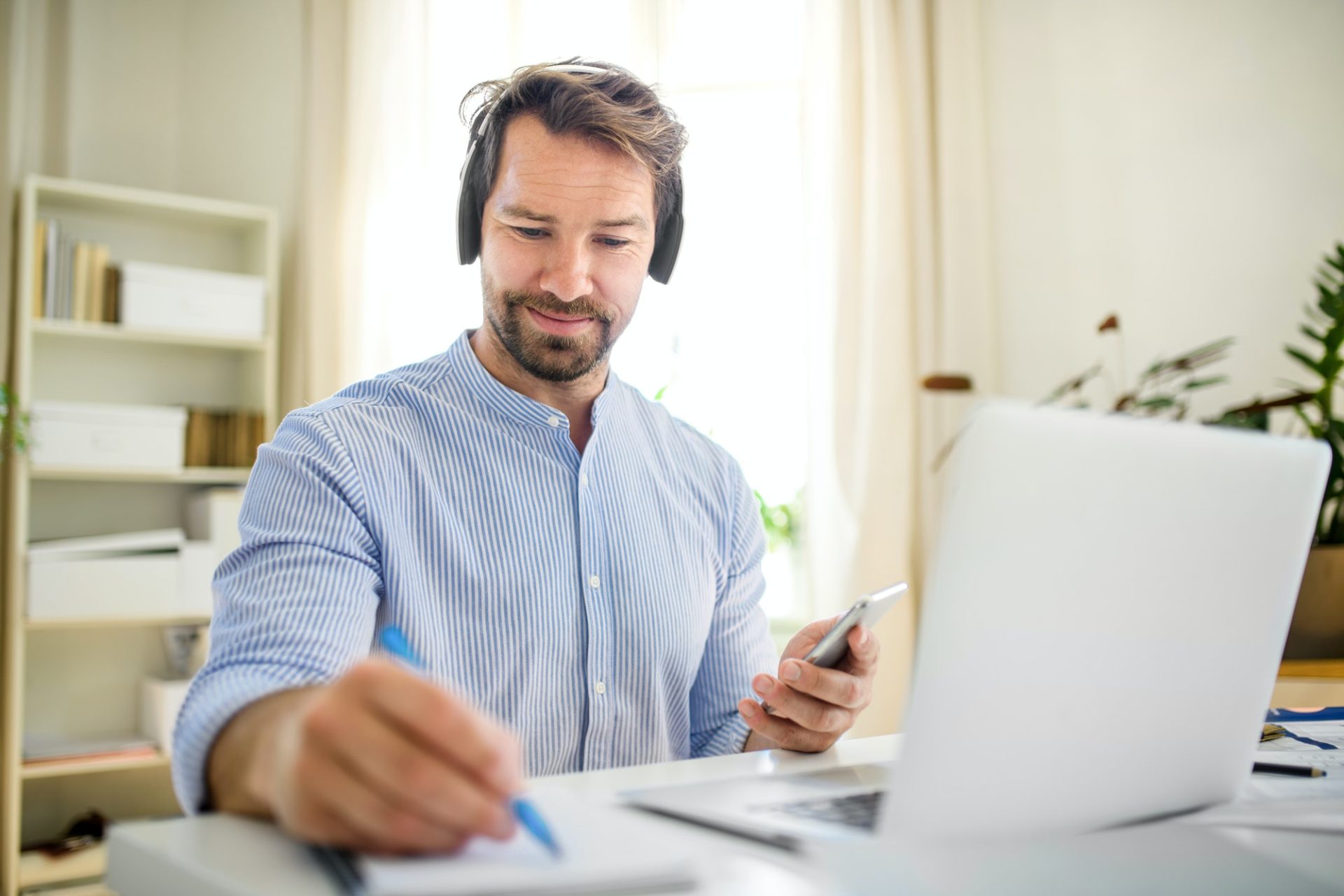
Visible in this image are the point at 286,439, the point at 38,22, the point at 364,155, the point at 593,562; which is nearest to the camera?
the point at 286,439

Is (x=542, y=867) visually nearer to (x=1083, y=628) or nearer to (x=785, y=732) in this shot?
(x=1083, y=628)

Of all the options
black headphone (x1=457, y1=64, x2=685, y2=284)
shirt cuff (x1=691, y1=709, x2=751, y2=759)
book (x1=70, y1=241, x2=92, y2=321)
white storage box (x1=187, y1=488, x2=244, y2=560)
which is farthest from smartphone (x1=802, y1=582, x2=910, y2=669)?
book (x1=70, y1=241, x2=92, y2=321)

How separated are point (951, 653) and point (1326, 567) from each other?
1795 mm

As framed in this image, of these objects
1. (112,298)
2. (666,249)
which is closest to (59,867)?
(112,298)

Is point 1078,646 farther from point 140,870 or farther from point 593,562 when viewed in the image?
point 593,562

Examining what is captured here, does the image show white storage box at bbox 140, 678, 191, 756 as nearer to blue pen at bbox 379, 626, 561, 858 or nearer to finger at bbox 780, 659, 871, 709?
finger at bbox 780, 659, 871, 709

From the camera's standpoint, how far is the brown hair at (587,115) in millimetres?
1293

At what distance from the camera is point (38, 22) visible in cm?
295

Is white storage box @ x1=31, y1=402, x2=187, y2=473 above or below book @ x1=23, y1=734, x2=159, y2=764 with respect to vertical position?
above

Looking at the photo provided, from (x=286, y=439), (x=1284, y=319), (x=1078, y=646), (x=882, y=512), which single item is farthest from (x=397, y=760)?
(x=1284, y=319)

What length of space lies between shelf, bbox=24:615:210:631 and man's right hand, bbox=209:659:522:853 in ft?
8.23

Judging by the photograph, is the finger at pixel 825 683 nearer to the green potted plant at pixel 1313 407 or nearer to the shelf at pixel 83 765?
the green potted plant at pixel 1313 407

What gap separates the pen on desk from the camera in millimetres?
826

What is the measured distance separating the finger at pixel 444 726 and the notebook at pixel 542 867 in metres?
0.04
